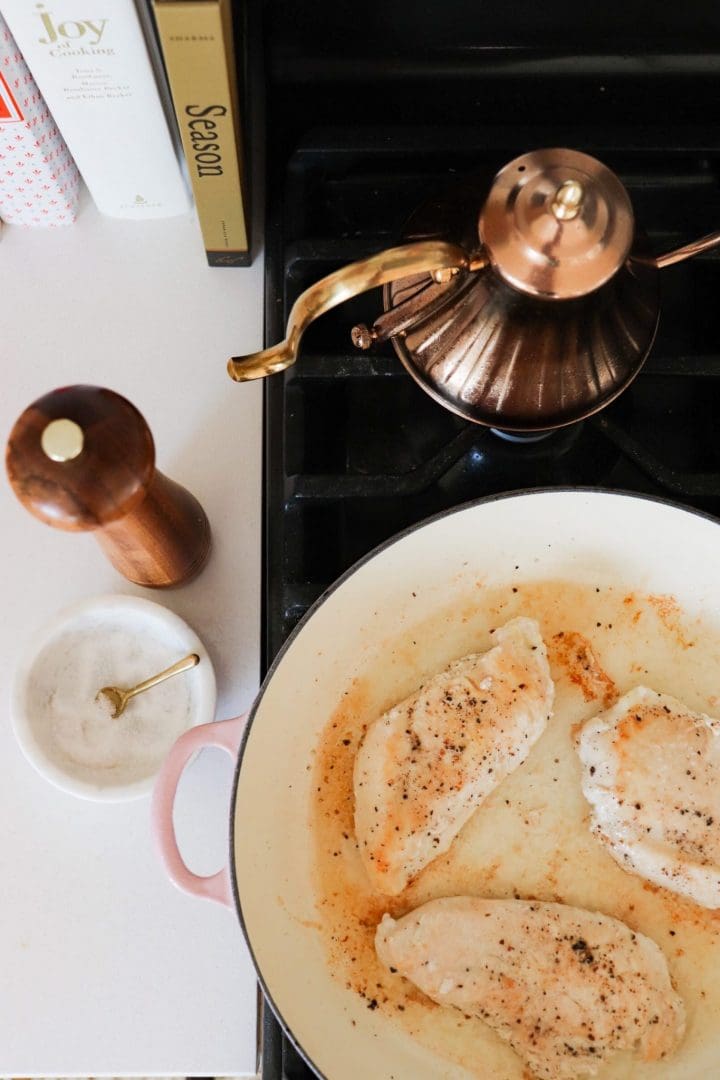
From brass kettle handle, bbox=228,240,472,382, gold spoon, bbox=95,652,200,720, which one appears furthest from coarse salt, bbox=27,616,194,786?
brass kettle handle, bbox=228,240,472,382

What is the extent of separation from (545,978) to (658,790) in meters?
0.18

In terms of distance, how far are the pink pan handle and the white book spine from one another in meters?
0.47

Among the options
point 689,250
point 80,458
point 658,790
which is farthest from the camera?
point 658,790

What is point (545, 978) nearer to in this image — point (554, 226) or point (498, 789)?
point (498, 789)

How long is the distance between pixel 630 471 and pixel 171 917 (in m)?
0.55

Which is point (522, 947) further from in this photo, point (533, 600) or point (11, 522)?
point (11, 522)

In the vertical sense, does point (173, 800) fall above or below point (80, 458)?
below

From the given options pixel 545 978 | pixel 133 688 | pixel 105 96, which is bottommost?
pixel 545 978

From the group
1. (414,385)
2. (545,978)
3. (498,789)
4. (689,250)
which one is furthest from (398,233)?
(545,978)

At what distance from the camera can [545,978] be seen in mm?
707

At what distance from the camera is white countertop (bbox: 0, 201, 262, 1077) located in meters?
0.70

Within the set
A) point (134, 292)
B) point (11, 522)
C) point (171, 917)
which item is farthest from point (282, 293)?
point (171, 917)

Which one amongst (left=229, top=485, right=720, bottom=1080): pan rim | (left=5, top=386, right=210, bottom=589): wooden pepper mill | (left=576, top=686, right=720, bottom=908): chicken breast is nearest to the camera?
(left=5, top=386, right=210, bottom=589): wooden pepper mill

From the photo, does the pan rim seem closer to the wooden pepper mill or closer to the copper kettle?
the copper kettle
